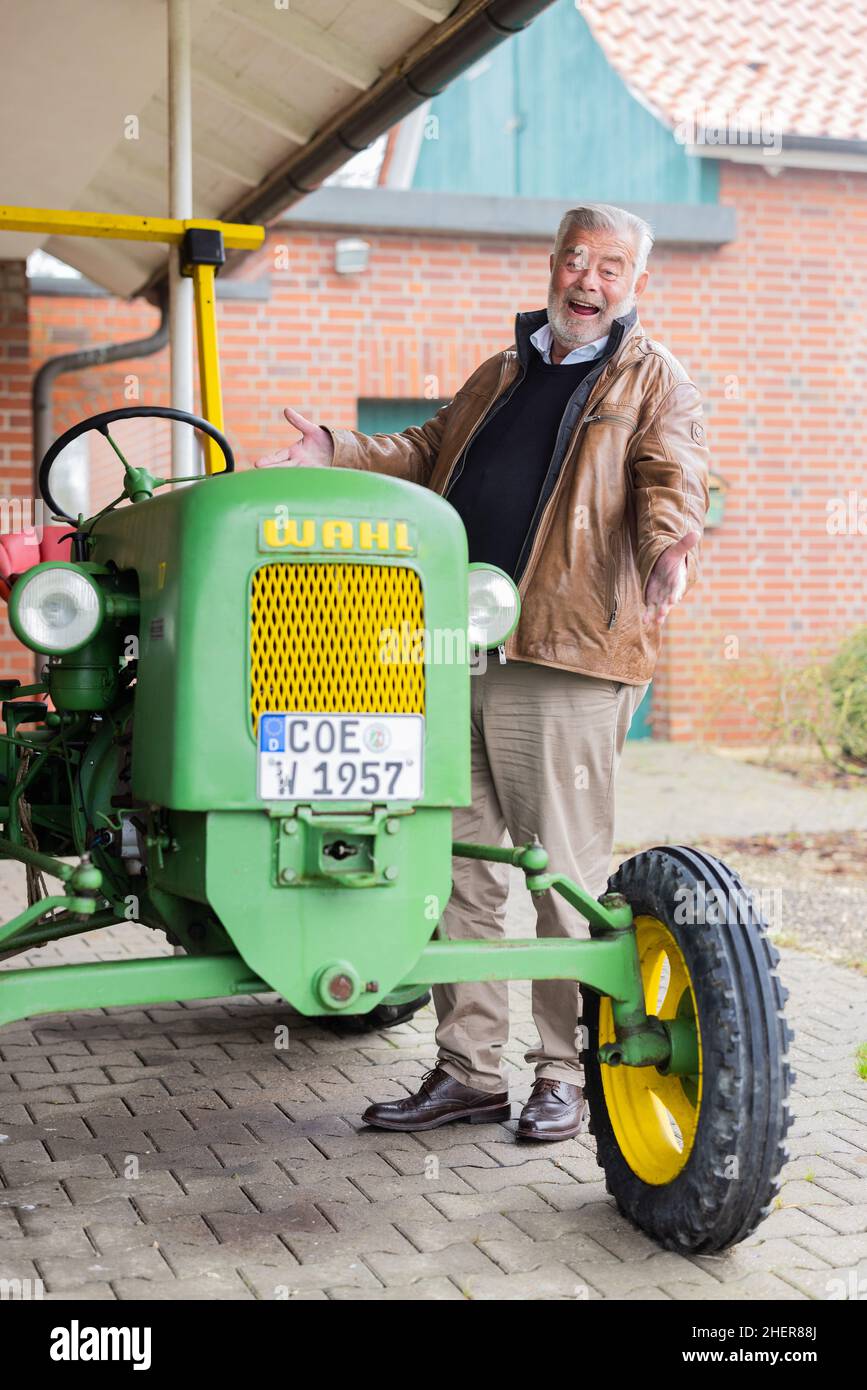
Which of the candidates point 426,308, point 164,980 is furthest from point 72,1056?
point 426,308

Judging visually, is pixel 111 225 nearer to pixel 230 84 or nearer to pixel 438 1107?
pixel 230 84

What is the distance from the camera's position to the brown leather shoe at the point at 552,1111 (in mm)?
3338

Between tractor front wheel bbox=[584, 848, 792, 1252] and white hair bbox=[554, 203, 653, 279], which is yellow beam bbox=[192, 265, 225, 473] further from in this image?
tractor front wheel bbox=[584, 848, 792, 1252]

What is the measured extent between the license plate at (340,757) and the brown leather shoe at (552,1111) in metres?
1.07

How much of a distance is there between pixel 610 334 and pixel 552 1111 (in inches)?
65.1

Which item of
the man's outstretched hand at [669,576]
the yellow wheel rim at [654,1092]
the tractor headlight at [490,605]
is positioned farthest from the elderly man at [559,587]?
the tractor headlight at [490,605]

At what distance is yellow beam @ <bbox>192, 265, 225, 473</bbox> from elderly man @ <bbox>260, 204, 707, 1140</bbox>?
2.62 feet

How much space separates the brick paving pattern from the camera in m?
2.64

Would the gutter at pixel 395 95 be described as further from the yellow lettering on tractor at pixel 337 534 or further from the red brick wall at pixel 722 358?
the yellow lettering on tractor at pixel 337 534

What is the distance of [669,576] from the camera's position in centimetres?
299

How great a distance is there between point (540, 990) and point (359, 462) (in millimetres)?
1235

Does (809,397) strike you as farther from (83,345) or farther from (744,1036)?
(744,1036)

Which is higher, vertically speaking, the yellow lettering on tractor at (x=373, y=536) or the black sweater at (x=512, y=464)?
the black sweater at (x=512, y=464)

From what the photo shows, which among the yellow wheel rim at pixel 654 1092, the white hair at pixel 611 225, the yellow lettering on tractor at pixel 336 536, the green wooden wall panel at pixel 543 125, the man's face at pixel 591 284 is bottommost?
the yellow wheel rim at pixel 654 1092
